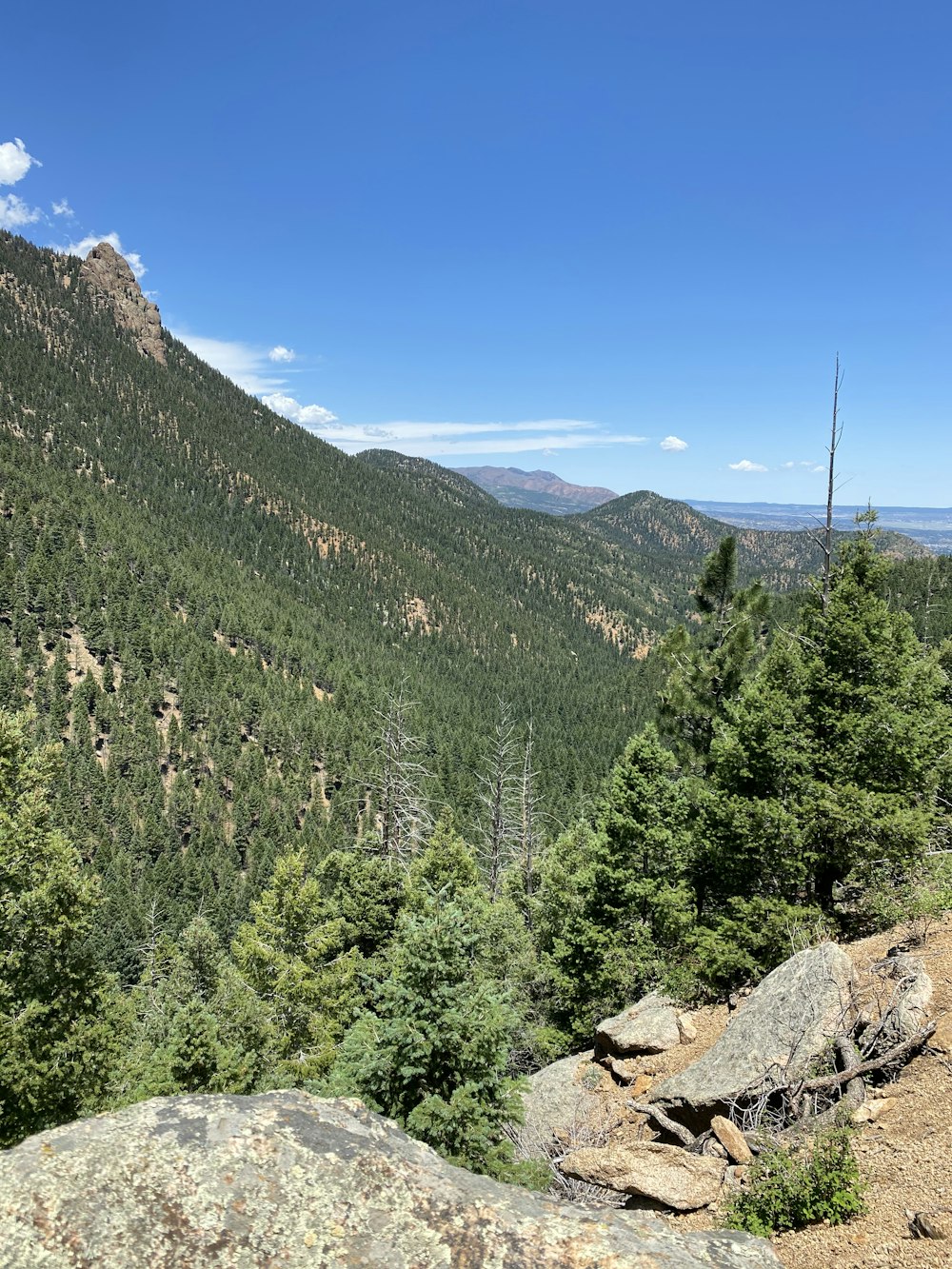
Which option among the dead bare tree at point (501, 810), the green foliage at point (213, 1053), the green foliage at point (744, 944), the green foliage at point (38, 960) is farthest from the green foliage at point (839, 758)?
the dead bare tree at point (501, 810)

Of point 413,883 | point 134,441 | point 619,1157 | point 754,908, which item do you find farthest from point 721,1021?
point 134,441

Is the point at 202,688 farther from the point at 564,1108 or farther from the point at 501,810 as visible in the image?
the point at 564,1108

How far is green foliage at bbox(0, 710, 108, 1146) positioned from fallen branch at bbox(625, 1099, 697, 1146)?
11127 mm

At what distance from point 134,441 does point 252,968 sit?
211 meters

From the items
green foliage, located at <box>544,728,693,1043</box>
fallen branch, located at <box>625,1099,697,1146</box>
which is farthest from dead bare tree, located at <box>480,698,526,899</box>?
fallen branch, located at <box>625,1099,697,1146</box>

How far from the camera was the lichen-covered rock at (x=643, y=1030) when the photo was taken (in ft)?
42.3

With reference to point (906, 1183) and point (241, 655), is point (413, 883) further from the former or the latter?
point (241, 655)

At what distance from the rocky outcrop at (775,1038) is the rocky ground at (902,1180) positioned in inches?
39.2

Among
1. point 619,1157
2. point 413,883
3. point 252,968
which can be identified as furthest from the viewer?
point 413,883

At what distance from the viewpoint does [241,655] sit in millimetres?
121938

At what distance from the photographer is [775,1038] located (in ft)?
29.8

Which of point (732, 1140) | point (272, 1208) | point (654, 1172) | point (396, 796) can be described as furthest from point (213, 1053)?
point (272, 1208)

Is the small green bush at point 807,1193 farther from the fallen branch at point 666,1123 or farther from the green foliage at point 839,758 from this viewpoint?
the green foliage at point 839,758

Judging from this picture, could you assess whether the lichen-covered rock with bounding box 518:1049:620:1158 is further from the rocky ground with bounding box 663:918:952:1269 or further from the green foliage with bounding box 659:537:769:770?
the green foliage with bounding box 659:537:769:770
